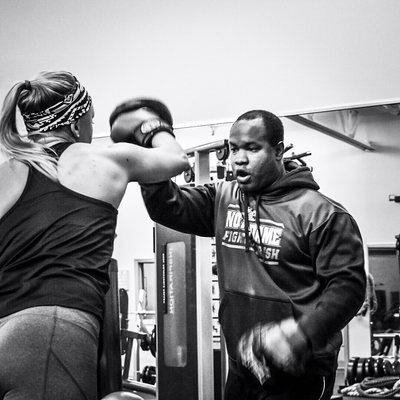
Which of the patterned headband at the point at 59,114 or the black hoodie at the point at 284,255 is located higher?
the patterned headband at the point at 59,114

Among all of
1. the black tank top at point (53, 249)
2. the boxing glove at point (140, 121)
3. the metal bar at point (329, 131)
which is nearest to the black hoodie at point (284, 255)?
the boxing glove at point (140, 121)

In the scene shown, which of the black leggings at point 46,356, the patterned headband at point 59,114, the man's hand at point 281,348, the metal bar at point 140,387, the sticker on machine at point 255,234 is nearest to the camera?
the black leggings at point 46,356

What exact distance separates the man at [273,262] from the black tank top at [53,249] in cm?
78

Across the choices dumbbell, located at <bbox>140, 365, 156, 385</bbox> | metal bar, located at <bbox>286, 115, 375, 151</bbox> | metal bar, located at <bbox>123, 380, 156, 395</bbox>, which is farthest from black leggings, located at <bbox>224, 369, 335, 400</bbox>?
dumbbell, located at <bbox>140, 365, 156, 385</bbox>

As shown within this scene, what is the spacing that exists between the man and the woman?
2.23ft

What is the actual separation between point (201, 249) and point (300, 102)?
1.57 meters

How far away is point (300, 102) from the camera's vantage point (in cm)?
539

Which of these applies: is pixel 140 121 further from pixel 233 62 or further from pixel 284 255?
pixel 233 62

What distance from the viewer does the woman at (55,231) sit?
1.70 m

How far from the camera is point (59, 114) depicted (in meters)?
1.98

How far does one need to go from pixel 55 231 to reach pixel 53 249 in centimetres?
5

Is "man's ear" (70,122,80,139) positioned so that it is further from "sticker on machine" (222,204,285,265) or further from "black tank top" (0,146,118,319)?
"sticker on machine" (222,204,285,265)

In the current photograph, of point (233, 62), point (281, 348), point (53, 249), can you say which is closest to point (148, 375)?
point (233, 62)

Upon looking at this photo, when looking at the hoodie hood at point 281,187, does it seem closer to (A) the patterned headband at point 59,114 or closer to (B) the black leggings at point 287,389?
(B) the black leggings at point 287,389
